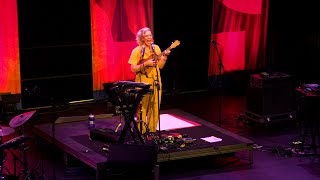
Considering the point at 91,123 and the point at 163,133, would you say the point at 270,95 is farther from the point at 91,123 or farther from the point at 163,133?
the point at 91,123

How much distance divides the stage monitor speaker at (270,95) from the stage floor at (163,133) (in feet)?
4.00

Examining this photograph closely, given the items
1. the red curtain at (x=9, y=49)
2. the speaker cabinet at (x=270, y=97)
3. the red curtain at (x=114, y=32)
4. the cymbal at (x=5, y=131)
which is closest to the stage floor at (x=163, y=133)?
the cymbal at (x=5, y=131)

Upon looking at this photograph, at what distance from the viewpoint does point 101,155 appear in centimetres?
937

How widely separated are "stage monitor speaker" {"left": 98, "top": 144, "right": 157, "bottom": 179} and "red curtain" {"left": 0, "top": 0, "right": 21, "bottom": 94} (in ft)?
16.5

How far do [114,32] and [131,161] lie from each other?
5.82 meters

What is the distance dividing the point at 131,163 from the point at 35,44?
565 cm

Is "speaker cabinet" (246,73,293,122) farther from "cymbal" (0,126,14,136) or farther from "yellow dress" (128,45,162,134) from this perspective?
"cymbal" (0,126,14,136)

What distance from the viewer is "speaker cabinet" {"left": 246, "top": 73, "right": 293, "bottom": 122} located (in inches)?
472

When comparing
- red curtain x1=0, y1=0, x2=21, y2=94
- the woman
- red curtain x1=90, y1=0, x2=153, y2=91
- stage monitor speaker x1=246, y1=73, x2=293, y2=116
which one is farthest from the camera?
red curtain x1=90, y1=0, x2=153, y2=91

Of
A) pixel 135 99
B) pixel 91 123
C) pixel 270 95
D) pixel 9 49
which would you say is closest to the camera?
pixel 135 99

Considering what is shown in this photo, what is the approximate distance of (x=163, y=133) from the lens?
34.9 ft

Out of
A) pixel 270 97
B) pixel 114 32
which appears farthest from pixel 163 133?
pixel 114 32

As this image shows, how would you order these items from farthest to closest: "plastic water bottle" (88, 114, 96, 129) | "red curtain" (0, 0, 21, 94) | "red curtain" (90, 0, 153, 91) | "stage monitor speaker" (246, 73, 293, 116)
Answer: "red curtain" (90, 0, 153, 91), "red curtain" (0, 0, 21, 94), "stage monitor speaker" (246, 73, 293, 116), "plastic water bottle" (88, 114, 96, 129)

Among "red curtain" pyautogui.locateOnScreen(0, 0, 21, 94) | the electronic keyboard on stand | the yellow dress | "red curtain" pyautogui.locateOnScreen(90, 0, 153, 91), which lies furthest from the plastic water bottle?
"red curtain" pyautogui.locateOnScreen(90, 0, 153, 91)
